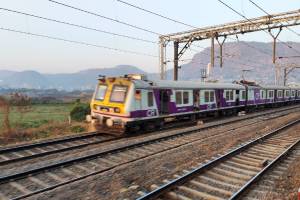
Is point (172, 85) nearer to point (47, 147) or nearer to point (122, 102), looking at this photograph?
point (122, 102)

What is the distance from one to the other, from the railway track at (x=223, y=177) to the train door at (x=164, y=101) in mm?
6094

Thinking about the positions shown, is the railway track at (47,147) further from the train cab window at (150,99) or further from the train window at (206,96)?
the train window at (206,96)

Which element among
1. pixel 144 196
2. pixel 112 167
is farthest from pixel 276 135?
pixel 144 196

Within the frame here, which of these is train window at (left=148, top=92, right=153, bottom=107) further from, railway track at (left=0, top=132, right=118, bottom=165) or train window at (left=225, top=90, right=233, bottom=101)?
train window at (left=225, top=90, right=233, bottom=101)

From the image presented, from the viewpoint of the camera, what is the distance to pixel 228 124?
20250mm

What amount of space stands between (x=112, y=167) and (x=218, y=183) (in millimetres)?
3296

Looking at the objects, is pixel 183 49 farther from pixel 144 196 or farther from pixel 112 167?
pixel 144 196

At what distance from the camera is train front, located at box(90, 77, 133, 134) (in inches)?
590

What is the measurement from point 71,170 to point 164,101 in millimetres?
9345

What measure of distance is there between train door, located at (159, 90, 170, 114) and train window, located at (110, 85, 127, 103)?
2.70 metres

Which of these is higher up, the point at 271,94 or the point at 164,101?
the point at 271,94

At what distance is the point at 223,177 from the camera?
8539mm

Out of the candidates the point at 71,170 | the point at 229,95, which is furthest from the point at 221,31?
the point at 71,170

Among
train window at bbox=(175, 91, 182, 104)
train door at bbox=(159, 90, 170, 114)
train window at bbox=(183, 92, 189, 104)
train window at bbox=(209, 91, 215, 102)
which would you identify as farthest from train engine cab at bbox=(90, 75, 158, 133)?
train window at bbox=(209, 91, 215, 102)
